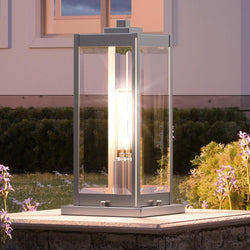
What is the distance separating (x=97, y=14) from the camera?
12602 mm

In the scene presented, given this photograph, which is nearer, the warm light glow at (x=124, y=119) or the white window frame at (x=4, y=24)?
the warm light glow at (x=124, y=119)

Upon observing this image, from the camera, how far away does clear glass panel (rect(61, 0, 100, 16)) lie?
1196 cm

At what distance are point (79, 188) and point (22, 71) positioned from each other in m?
7.10

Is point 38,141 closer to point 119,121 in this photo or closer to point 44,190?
point 44,190

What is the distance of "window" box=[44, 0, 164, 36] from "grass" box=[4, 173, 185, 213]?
3.03 m

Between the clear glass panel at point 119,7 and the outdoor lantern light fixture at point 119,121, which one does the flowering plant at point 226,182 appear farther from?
the clear glass panel at point 119,7

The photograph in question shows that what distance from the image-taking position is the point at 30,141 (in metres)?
9.59

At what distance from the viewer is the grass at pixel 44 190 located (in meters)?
7.05

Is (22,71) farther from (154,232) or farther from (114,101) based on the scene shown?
(154,232)

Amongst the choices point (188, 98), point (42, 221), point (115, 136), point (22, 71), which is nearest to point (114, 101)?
point (115, 136)

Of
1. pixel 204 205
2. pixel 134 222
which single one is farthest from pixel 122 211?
pixel 204 205

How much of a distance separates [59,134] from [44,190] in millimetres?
1533

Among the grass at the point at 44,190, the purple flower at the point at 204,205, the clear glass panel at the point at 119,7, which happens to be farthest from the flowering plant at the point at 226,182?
the clear glass panel at the point at 119,7

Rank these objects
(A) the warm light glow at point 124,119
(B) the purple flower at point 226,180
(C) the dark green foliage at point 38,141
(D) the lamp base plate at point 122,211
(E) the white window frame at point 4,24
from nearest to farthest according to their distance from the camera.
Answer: (D) the lamp base plate at point 122,211, (A) the warm light glow at point 124,119, (B) the purple flower at point 226,180, (C) the dark green foliage at point 38,141, (E) the white window frame at point 4,24
